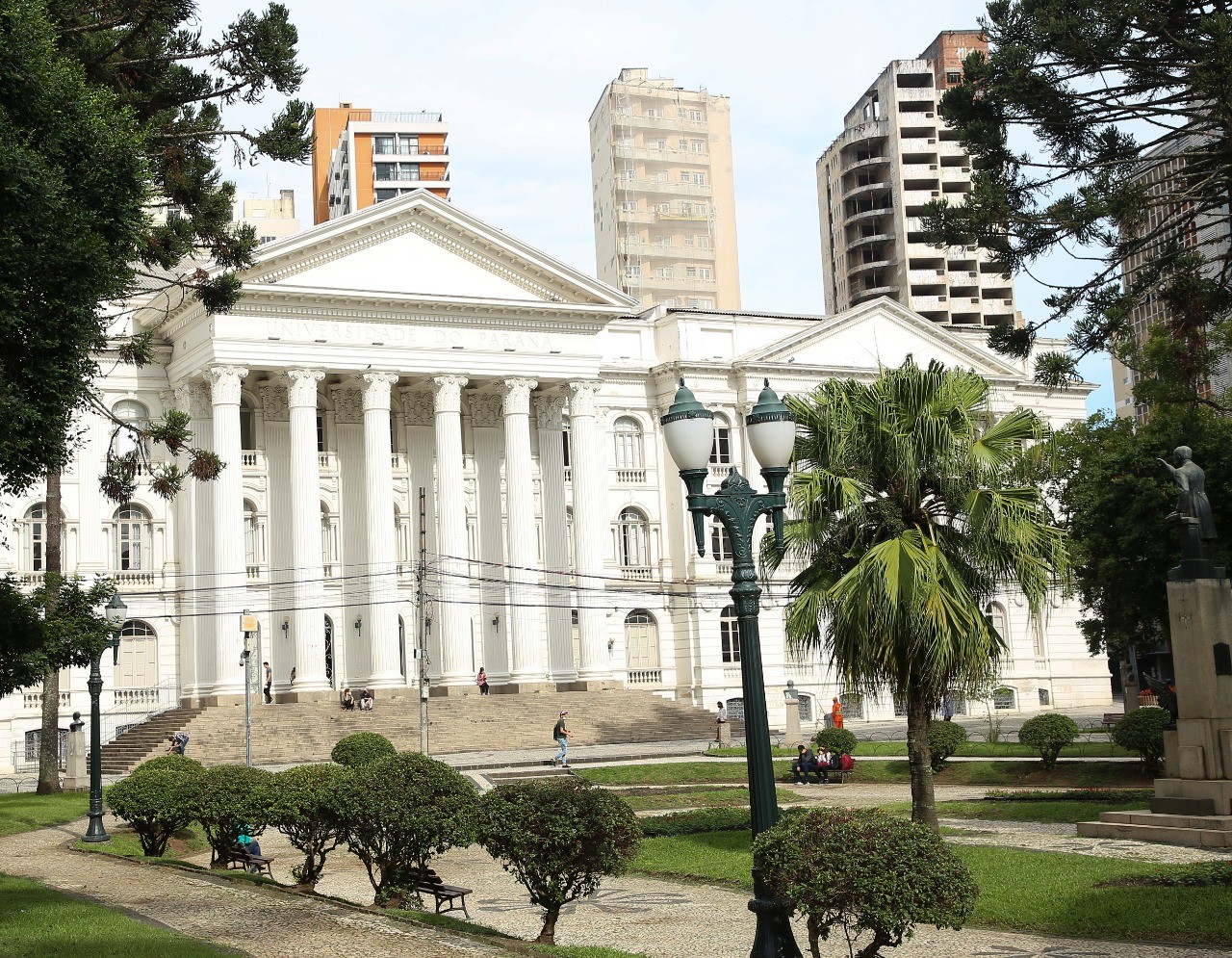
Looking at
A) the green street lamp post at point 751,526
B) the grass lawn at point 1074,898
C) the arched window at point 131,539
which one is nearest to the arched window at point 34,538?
the arched window at point 131,539

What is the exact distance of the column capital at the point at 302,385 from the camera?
51.0 meters

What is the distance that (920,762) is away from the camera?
65.4ft

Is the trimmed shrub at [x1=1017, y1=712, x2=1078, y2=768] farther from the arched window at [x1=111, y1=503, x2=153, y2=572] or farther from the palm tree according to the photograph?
the arched window at [x1=111, y1=503, x2=153, y2=572]

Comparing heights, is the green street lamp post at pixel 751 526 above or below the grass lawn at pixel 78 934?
above

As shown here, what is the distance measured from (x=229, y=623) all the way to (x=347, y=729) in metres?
5.99

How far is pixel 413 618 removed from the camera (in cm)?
5584

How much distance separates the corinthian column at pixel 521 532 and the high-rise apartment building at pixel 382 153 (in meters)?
50.4

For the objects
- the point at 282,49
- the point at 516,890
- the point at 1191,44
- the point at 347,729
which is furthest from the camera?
the point at 347,729

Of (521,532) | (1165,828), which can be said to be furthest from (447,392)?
(1165,828)

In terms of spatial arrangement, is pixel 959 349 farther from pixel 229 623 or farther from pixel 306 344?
pixel 229 623

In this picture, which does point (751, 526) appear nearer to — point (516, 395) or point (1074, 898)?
point (1074, 898)

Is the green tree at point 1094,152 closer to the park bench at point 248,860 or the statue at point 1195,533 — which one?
the statue at point 1195,533

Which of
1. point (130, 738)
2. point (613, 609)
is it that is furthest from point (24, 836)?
point (613, 609)

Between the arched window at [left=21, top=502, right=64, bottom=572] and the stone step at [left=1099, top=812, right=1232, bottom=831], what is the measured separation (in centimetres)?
4024
